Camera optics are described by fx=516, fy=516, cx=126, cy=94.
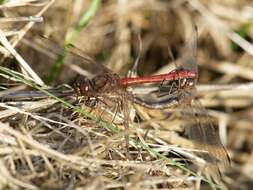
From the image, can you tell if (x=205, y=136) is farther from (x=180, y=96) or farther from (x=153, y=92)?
(x=153, y=92)

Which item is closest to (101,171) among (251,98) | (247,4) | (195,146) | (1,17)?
(195,146)

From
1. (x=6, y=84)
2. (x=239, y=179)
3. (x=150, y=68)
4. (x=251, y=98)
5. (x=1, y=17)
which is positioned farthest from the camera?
(x=150, y=68)

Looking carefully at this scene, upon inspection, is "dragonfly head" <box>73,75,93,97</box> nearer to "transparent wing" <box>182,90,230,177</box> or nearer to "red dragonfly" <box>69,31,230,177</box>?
"red dragonfly" <box>69,31,230,177</box>

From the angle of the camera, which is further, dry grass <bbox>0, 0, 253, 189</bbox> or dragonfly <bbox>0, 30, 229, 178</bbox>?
dragonfly <bbox>0, 30, 229, 178</bbox>

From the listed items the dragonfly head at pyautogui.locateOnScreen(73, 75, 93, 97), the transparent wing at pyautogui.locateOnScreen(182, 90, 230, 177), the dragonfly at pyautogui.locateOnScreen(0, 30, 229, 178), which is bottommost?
the transparent wing at pyautogui.locateOnScreen(182, 90, 230, 177)

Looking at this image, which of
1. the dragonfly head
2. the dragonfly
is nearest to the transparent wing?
the dragonfly

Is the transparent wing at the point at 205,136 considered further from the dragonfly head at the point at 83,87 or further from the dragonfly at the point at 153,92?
the dragonfly head at the point at 83,87

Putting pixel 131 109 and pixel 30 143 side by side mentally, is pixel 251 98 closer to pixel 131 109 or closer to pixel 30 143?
pixel 131 109
